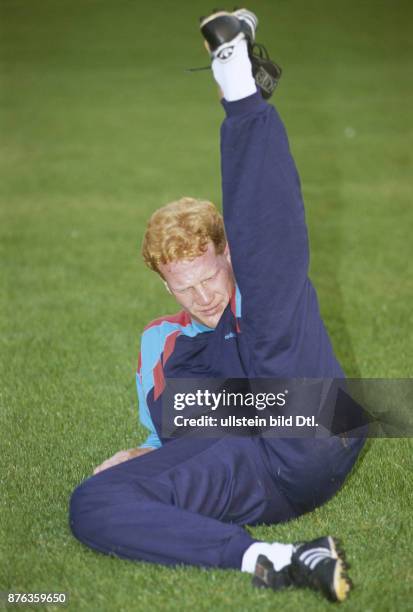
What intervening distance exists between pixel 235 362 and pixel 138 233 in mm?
6128

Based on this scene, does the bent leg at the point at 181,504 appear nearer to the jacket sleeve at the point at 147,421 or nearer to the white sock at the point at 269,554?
the white sock at the point at 269,554

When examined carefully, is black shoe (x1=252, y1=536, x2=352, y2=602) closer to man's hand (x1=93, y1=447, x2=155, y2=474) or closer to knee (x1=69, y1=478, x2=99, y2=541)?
knee (x1=69, y1=478, x2=99, y2=541)

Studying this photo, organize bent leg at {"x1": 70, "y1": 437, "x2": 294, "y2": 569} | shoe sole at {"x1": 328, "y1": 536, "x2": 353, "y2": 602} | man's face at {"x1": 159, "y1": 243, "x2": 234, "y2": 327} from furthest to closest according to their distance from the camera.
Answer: man's face at {"x1": 159, "y1": 243, "x2": 234, "y2": 327} → bent leg at {"x1": 70, "y1": 437, "x2": 294, "y2": 569} → shoe sole at {"x1": 328, "y1": 536, "x2": 353, "y2": 602}

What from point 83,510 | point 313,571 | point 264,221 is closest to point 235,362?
point 264,221

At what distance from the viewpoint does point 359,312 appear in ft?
24.7

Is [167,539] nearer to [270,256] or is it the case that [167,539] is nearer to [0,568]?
[0,568]

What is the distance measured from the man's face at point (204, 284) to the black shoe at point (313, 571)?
106 centimetres

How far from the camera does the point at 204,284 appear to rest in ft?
13.5

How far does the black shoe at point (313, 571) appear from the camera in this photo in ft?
11.0

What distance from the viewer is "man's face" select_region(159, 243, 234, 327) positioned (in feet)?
13.5

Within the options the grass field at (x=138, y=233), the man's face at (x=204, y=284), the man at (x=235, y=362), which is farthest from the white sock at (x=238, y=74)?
the grass field at (x=138, y=233)

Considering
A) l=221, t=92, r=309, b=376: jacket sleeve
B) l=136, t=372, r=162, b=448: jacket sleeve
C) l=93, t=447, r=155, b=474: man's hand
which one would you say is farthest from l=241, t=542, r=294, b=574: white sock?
l=136, t=372, r=162, b=448: jacket sleeve
